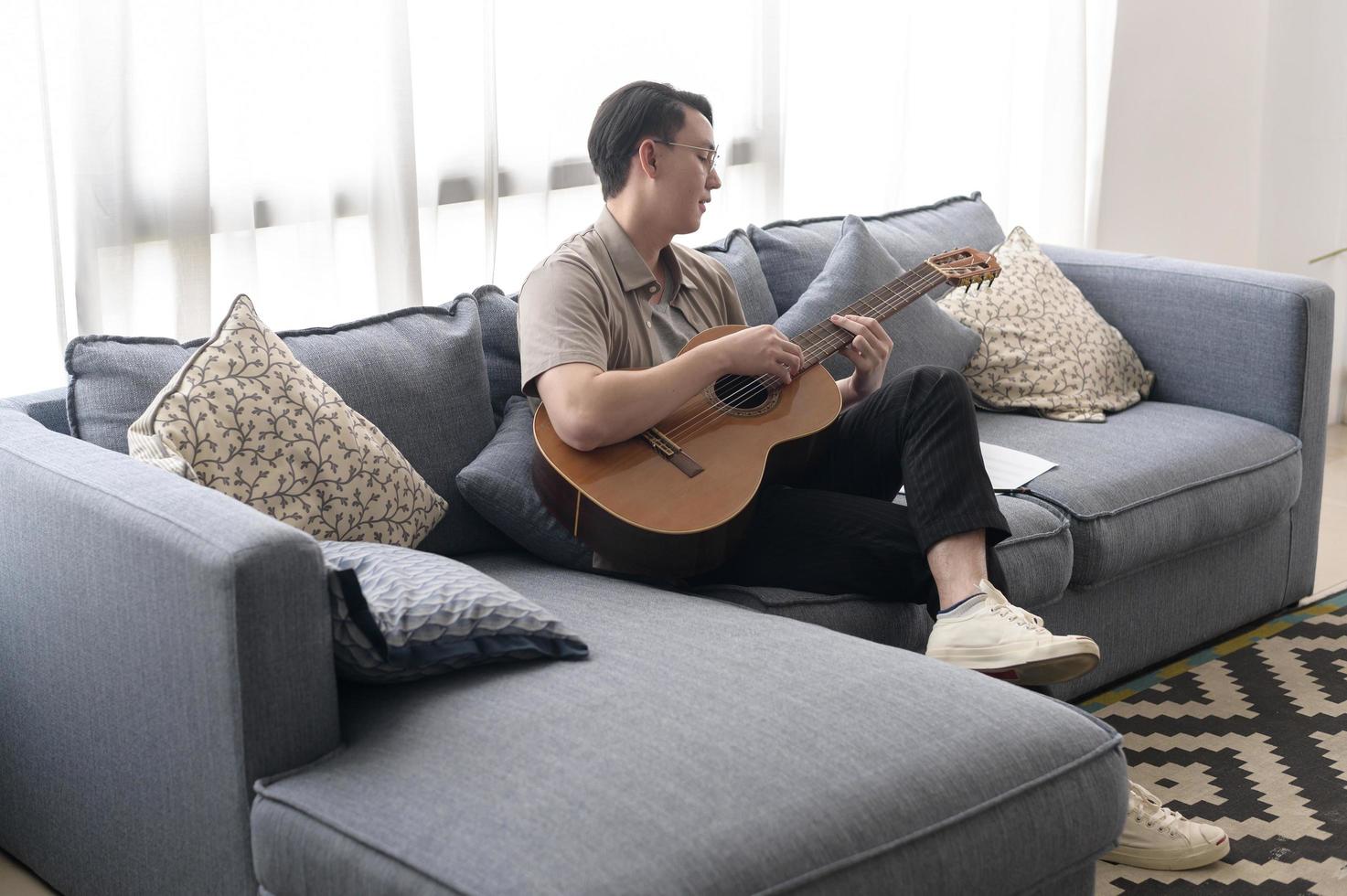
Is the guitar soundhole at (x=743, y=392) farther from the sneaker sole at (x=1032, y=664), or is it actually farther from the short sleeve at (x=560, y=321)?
the sneaker sole at (x=1032, y=664)

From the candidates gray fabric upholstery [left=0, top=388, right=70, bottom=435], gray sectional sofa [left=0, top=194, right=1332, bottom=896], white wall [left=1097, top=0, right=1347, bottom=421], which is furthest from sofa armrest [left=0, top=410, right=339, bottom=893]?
white wall [left=1097, top=0, right=1347, bottom=421]

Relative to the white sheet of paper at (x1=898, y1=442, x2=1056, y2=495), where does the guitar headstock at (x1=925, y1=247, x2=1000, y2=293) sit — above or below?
above

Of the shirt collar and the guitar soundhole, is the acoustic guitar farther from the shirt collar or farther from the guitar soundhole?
the shirt collar

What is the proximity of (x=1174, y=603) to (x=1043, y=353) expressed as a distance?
59cm

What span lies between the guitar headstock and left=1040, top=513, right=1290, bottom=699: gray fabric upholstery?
0.61 meters

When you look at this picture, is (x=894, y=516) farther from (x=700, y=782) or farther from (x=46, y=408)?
(x=46, y=408)

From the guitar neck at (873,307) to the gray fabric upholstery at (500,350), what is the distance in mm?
483

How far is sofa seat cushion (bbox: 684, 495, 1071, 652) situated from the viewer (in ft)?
6.83

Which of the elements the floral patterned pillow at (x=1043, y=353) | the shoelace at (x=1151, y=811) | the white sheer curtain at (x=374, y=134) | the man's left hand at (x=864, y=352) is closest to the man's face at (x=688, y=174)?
the man's left hand at (x=864, y=352)

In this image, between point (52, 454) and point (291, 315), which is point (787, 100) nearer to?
point (291, 315)

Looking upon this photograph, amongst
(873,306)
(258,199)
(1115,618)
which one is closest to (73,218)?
(258,199)

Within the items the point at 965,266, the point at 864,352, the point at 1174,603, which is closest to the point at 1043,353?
the point at 965,266

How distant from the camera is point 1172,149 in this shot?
14.9 feet

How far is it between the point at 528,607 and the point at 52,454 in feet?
2.11
